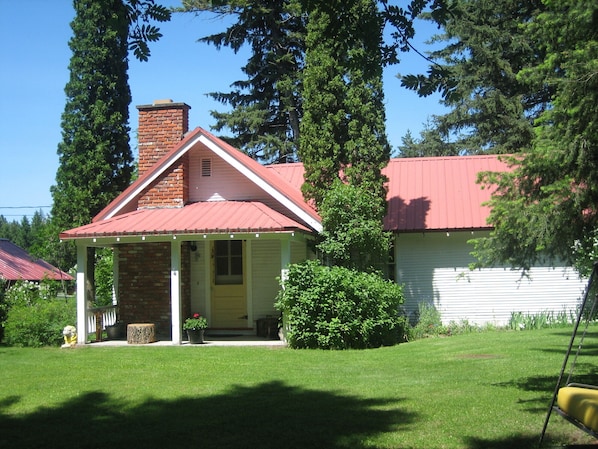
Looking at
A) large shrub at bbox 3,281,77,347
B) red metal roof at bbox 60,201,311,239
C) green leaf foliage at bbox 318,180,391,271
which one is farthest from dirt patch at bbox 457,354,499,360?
large shrub at bbox 3,281,77,347

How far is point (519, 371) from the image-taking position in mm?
9656

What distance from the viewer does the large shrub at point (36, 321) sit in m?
15.1

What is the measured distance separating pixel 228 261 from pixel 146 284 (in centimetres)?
212

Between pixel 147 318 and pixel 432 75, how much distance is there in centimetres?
1179

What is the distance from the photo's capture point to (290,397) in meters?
8.27

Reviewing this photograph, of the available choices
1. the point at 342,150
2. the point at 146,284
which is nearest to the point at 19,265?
the point at 146,284

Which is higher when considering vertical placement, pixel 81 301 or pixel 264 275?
pixel 264 275

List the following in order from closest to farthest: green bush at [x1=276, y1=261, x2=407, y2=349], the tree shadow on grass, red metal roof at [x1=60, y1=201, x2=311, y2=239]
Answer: the tree shadow on grass → green bush at [x1=276, y1=261, x2=407, y2=349] → red metal roof at [x1=60, y1=201, x2=311, y2=239]

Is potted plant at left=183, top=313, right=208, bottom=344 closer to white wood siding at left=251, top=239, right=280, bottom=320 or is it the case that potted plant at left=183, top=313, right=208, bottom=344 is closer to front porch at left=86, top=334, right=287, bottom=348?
front porch at left=86, top=334, right=287, bottom=348

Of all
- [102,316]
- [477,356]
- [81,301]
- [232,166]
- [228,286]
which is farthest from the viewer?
[228,286]

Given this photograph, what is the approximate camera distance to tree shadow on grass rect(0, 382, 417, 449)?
623cm

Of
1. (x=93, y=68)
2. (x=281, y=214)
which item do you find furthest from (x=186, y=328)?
(x=93, y=68)

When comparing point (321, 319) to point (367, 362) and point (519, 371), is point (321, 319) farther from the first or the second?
point (519, 371)

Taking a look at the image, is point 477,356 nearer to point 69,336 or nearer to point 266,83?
point 69,336
